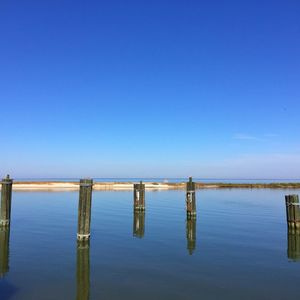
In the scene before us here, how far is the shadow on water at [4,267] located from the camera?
1070cm

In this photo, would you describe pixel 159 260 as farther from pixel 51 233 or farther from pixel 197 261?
pixel 51 233

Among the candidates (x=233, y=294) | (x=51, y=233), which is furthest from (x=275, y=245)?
(x=51, y=233)

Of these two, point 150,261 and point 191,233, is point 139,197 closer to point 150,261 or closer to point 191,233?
point 191,233

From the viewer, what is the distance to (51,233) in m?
20.9

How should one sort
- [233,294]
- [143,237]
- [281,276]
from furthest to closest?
[143,237] < [281,276] < [233,294]

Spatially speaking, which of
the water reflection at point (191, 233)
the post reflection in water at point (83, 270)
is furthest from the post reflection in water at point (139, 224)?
the post reflection in water at point (83, 270)

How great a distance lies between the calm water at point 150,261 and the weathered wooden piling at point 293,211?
84 centimetres

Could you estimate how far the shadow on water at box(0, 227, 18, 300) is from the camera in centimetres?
1070

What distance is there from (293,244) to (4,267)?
49.3 feet

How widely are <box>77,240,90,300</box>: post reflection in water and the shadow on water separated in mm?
2117

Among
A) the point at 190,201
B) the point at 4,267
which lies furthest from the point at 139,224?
the point at 4,267

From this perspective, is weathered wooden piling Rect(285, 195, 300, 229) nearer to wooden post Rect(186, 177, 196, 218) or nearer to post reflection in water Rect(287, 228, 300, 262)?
post reflection in water Rect(287, 228, 300, 262)

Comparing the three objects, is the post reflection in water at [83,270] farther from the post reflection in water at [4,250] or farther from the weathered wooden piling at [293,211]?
the weathered wooden piling at [293,211]

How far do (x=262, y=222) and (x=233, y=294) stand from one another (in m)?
17.6
